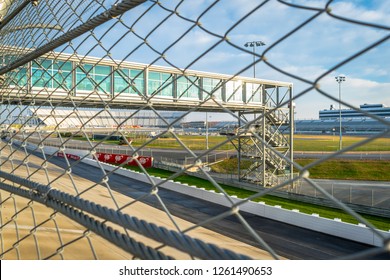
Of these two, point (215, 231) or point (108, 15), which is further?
point (215, 231)

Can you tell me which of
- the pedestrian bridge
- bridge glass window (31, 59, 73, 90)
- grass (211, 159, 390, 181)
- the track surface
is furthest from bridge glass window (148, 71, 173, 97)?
grass (211, 159, 390, 181)

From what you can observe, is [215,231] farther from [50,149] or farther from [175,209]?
[50,149]

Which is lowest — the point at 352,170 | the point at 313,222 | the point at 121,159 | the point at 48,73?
the point at 313,222

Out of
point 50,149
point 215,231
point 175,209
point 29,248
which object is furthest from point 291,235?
point 50,149

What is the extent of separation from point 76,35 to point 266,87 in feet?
52.4

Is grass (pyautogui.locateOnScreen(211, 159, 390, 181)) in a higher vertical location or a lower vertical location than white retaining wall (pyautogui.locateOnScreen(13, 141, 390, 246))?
higher

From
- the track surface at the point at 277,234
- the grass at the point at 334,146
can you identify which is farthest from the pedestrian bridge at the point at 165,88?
the grass at the point at 334,146

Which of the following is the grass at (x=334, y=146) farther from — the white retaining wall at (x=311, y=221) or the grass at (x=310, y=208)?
the white retaining wall at (x=311, y=221)

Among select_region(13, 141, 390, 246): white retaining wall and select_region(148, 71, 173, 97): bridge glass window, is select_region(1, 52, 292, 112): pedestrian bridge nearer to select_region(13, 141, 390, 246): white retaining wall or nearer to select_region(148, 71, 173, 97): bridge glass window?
select_region(148, 71, 173, 97): bridge glass window

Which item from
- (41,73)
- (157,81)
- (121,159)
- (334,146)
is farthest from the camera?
(334,146)

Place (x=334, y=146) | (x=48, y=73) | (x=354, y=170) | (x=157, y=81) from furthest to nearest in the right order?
(x=334, y=146)
(x=354, y=170)
(x=157, y=81)
(x=48, y=73)

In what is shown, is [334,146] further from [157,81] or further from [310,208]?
[157,81]

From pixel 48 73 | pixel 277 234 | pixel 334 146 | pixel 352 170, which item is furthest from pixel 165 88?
pixel 334 146

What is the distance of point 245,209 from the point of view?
1095cm
